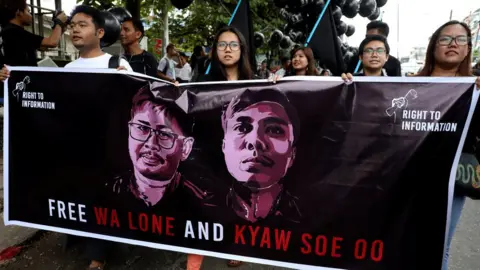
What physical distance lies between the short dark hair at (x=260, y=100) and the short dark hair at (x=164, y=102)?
0.82 feet

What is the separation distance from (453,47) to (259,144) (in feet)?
4.36

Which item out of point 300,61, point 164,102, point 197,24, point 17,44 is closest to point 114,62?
point 164,102

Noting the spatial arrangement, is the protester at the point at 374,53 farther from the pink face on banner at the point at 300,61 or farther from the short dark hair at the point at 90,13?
the short dark hair at the point at 90,13

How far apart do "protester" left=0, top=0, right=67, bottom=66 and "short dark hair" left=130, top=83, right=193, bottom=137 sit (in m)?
1.96

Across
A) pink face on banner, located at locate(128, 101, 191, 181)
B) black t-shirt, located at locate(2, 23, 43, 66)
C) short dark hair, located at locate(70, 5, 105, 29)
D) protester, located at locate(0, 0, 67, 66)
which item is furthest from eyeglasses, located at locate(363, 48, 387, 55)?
black t-shirt, located at locate(2, 23, 43, 66)

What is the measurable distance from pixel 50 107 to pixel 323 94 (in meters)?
1.84

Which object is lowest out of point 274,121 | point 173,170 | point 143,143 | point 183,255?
point 183,255

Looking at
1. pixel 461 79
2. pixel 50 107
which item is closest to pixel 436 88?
pixel 461 79

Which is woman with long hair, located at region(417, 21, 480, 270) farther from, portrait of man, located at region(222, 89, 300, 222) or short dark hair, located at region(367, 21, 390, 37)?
short dark hair, located at region(367, 21, 390, 37)

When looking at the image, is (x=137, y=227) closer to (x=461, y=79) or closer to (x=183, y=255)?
(x=183, y=255)

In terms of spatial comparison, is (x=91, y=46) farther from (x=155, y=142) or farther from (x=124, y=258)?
(x=124, y=258)

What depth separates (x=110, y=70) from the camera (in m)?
2.41

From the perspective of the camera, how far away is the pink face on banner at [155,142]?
235 cm

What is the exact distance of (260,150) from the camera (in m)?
2.25
